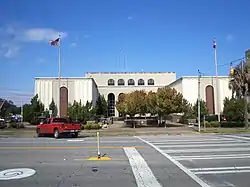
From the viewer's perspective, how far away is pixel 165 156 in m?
12.8

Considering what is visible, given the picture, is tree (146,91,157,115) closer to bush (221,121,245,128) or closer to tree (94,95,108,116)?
bush (221,121,245,128)

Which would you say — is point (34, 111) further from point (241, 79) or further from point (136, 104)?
point (241, 79)

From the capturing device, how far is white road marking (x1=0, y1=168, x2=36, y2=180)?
28.6 feet

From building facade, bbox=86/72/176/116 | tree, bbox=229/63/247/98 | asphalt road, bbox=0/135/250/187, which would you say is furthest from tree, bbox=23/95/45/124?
asphalt road, bbox=0/135/250/187

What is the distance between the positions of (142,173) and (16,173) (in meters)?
3.96

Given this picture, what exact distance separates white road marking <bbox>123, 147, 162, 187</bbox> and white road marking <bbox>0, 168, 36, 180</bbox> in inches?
130

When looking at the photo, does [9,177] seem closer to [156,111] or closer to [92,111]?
[156,111]

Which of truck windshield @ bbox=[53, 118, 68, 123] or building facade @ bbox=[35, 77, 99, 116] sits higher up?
building facade @ bbox=[35, 77, 99, 116]

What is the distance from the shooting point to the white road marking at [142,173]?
7785 millimetres

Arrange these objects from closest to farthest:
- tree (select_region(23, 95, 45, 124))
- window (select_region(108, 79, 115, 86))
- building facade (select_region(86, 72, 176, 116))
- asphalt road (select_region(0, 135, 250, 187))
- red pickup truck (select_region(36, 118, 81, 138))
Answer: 1. asphalt road (select_region(0, 135, 250, 187))
2. red pickup truck (select_region(36, 118, 81, 138))
3. tree (select_region(23, 95, 45, 124))
4. building facade (select_region(86, 72, 176, 116))
5. window (select_region(108, 79, 115, 86))

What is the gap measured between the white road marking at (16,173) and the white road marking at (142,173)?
10.9 ft

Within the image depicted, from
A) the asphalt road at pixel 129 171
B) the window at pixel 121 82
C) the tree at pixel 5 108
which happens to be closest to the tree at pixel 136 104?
the tree at pixel 5 108

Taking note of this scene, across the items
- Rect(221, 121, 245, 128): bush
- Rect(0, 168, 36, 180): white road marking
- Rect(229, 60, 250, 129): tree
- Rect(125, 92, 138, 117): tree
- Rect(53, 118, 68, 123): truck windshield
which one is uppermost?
Rect(229, 60, 250, 129): tree

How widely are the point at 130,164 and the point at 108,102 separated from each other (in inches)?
3006
